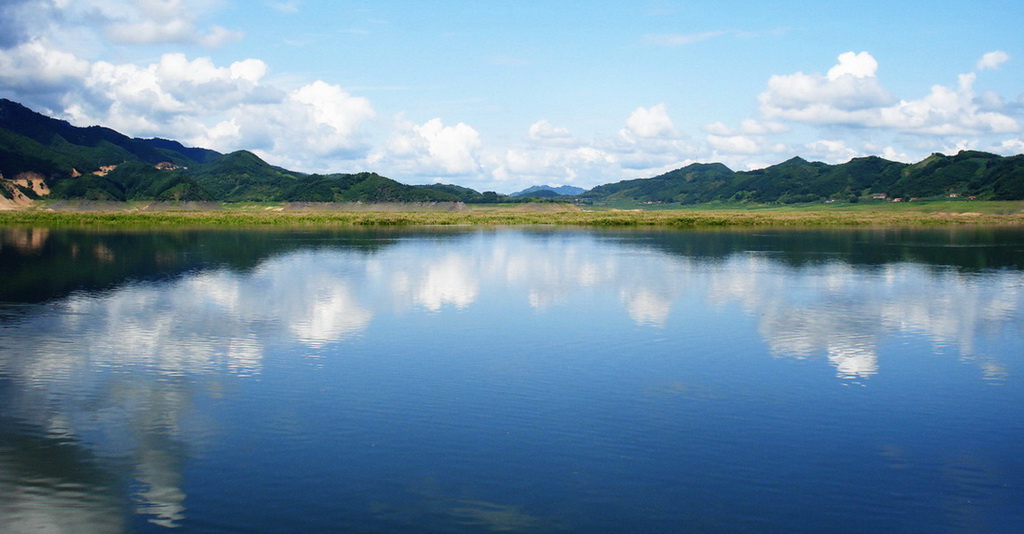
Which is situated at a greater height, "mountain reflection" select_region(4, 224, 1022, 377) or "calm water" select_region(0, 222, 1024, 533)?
"mountain reflection" select_region(4, 224, 1022, 377)

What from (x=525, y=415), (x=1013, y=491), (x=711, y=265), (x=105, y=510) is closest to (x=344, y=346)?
(x=525, y=415)

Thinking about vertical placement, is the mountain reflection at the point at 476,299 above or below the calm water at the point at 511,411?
above

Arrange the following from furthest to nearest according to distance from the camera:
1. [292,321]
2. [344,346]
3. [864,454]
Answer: [292,321]
[344,346]
[864,454]

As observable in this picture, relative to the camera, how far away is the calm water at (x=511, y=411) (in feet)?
40.9

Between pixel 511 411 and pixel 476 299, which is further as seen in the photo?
pixel 476 299

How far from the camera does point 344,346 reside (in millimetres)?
25484

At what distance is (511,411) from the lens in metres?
17.8

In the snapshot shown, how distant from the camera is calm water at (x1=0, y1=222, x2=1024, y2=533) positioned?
1246 centimetres

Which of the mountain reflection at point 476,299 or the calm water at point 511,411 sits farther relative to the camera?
the mountain reflection at point 476,299

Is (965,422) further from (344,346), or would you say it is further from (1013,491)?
(344,346)

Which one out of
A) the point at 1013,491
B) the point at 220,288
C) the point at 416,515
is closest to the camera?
the point at 416,515

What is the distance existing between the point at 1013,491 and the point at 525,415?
363 inches

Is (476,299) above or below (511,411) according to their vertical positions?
above

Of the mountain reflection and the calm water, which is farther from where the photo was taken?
the mountain reflection
